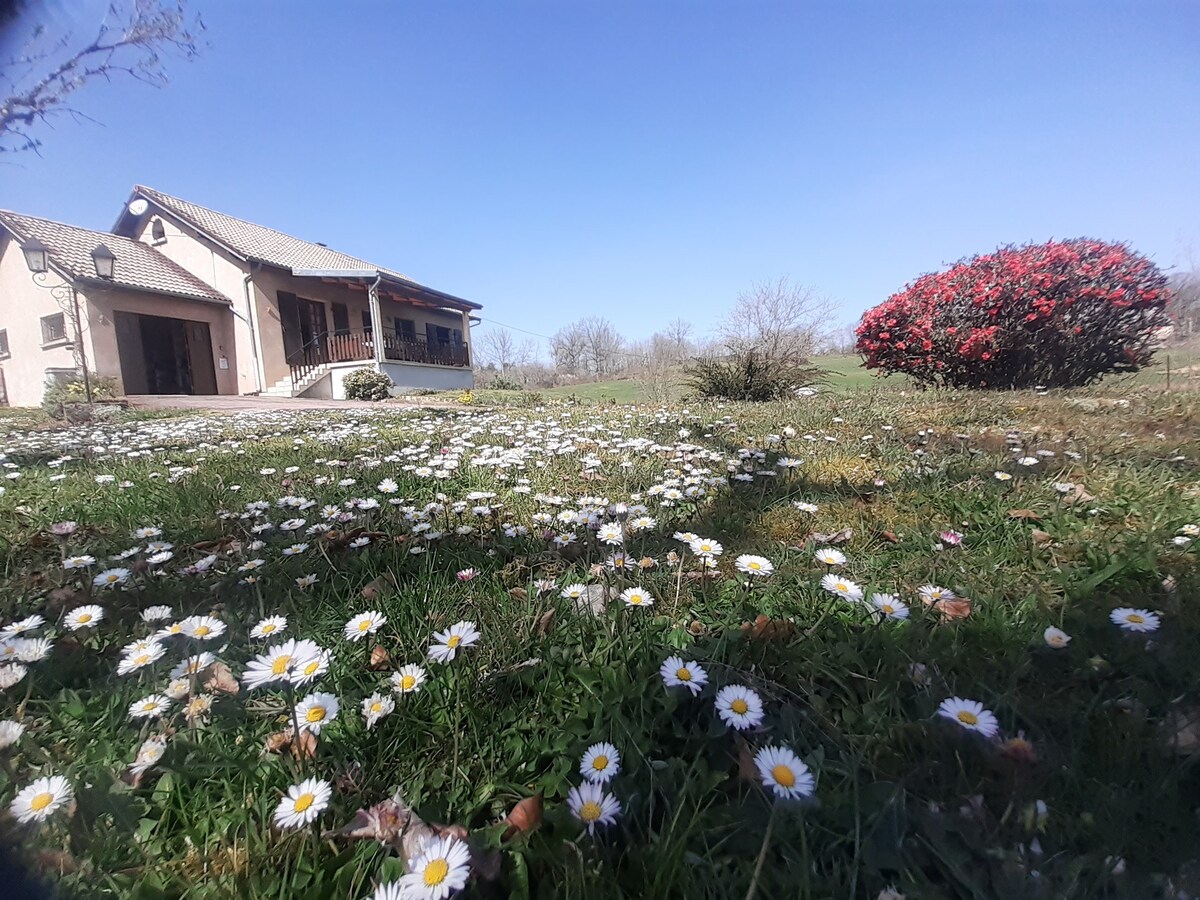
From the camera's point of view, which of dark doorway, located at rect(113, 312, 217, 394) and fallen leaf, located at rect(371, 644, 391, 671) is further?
dark doorway, located at rect(113, 312, 217, 394)

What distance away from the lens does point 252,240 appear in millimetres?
16609

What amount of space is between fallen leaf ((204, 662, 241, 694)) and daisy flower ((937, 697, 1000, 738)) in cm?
137

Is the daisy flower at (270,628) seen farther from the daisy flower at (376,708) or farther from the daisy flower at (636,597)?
the daisy flower at (636,597)

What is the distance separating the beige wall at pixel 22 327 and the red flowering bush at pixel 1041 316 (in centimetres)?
1958

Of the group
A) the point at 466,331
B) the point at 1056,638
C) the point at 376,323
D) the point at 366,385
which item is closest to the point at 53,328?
the point at 376,323

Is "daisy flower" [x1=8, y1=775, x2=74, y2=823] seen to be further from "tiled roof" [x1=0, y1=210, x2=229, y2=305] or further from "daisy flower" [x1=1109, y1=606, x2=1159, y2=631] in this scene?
"tiled roof" [x1=0, y1=210, x2=229, y2=305]

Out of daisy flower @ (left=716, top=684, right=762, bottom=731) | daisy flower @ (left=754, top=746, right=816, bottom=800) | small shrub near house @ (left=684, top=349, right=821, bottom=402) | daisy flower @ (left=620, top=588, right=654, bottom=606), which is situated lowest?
daisy flower @ (left=754, top=746, right=816, bottom=800)

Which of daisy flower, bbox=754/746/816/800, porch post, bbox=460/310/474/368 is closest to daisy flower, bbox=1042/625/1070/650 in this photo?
daisy flower, bbox=754/746/816/800

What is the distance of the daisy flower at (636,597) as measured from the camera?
4.15 ft

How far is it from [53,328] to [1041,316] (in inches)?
830

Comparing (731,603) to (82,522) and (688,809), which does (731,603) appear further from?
(82,522)

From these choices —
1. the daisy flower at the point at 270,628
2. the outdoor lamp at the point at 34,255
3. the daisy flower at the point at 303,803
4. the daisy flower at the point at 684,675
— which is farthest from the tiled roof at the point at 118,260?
the daisy flower at the point at 684,675

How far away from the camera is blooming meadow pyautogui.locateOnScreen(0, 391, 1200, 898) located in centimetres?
71

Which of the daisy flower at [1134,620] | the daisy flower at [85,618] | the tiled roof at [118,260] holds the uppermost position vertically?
the tiled roof at [118,260]
